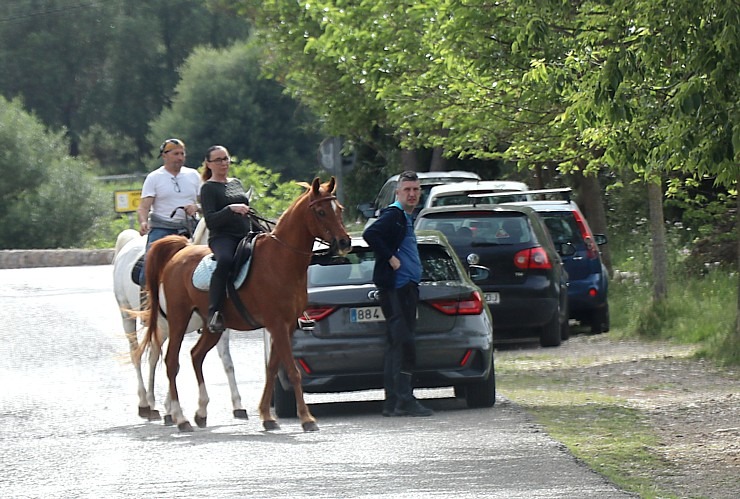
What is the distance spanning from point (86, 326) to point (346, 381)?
11.0 m

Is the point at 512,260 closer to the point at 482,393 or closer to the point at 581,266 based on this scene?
the point at 581,266

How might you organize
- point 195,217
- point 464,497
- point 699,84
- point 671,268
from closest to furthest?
point 464,497, point 699,84, point 195,217, point 671,268

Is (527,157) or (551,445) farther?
(527,157)

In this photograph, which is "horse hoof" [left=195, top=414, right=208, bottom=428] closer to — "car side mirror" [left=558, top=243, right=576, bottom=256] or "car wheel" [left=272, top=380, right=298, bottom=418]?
"car wheel" [left=272, top=380, right=298, bottom=418]

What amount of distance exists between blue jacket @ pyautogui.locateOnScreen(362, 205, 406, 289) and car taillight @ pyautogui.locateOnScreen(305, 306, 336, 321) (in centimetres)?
45

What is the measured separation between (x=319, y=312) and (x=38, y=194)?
39.7 m

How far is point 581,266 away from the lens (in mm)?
21375

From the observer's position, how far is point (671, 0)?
36.2ft

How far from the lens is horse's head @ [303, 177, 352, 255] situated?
12.3m

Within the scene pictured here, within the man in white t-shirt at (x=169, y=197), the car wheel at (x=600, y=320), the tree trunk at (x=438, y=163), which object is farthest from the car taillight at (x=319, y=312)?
the tree trunk at (x=438, y=163)

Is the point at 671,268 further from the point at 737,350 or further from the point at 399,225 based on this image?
the point at 399,225

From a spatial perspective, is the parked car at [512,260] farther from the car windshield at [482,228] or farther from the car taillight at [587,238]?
the car taillight at [587,238]

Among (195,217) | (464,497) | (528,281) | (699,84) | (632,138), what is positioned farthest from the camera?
(528,281)

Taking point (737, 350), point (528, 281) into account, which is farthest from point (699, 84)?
point (528, 281)
